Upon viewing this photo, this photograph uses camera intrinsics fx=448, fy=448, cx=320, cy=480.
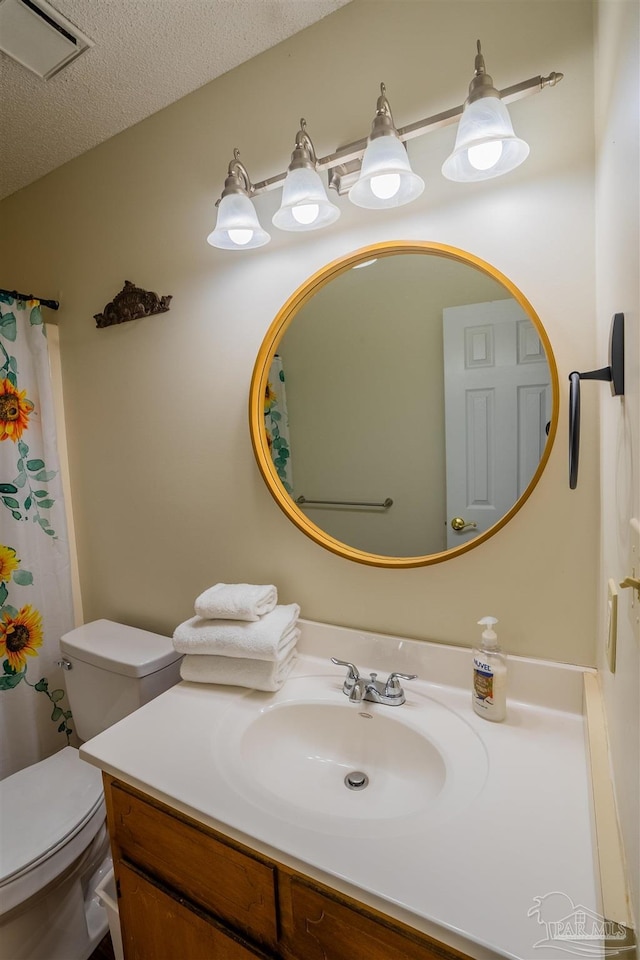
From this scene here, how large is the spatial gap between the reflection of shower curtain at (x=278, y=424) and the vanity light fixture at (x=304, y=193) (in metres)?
0.36

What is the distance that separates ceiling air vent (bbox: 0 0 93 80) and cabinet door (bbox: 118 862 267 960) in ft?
6.25

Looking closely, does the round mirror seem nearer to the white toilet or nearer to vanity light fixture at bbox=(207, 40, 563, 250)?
vanity light fixture at bbox=(207, 40, 563, 250)

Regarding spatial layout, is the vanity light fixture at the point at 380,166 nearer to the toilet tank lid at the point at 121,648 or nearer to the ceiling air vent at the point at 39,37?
the ceiling air vent at the point at 39,37

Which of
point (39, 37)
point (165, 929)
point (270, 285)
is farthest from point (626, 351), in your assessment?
point (39, 37)

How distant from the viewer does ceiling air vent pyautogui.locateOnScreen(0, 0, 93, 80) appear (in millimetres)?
1048

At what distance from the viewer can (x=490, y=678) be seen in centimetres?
92

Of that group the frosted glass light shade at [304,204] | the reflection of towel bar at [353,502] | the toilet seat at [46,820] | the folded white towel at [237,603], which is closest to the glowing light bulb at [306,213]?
the frosted glass light shade at [304,204]

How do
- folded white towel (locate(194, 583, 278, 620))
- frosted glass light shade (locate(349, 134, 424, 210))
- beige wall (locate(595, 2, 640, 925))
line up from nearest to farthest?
1. beige wall (locate(595, 2, 640, 925))
2. frosted glass light shade (locate(349, 134, 424, 210))
3. folded white towel (locate(194, 583, 278, 620))

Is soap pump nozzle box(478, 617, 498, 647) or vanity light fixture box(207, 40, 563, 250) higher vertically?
vanity light fixture box(207, 40, 563, 250)

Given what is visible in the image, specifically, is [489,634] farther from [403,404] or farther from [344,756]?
[403,404]

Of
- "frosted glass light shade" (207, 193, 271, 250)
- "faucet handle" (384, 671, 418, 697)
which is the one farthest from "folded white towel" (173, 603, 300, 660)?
"frosted glass light shade" (207, 193, 271, 250)

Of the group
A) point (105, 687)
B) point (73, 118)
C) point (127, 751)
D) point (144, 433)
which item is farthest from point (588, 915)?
point (73, 118)

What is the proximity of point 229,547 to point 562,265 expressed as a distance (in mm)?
1087

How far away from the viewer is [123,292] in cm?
147
